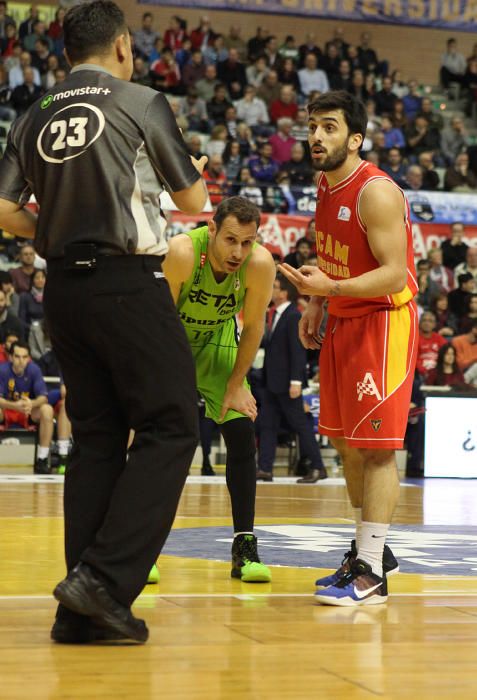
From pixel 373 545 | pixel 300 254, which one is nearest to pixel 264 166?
pixel 300 254

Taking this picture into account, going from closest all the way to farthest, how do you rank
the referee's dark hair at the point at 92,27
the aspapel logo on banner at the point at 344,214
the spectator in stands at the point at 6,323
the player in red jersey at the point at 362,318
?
the referee's dark hair at the point at 92,27 < the player in red jersey at the point at 362,318 < the aspapel logo on banner at the point at 344,214 < the spectator in stands at the point at 6,323

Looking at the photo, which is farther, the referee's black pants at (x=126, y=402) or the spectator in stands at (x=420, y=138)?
the spectator in stands at (x=420, y=138)

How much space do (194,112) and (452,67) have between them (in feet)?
21.4

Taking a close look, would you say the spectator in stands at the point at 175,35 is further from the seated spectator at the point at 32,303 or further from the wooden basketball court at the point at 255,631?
the wooden basketball court at the point at 255,631

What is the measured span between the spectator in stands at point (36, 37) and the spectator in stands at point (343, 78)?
5.24 meters

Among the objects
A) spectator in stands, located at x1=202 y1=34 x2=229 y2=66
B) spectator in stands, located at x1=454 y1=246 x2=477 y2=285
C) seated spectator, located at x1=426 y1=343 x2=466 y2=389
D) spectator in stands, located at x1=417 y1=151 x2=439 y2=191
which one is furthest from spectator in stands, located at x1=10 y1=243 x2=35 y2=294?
spectator in stands, located at x1=202 y1=34 x2=229 y2=66

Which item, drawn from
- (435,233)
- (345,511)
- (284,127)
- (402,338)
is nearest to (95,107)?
(402,338)

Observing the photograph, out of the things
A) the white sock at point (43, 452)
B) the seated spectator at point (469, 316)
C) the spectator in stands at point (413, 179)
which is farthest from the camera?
the spectator in stands at point (413, 179)

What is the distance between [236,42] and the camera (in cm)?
2172

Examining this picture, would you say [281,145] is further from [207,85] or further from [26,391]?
[26,391]

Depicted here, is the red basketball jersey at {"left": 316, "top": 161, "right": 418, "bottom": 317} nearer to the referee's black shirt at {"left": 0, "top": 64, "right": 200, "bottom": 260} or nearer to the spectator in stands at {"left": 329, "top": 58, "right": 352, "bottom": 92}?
the referee's black shirt at {"left": 0, "top": 64, "right": 200, "bottom": 260}

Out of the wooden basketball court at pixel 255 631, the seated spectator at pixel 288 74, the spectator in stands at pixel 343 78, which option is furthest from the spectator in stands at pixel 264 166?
the wooden basketball court at pixel 255 631

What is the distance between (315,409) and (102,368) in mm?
9919

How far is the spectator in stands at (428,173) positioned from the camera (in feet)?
62.7
